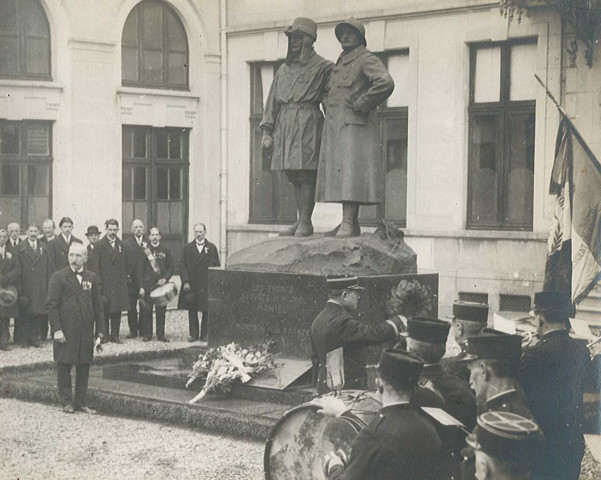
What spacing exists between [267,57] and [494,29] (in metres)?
4.90

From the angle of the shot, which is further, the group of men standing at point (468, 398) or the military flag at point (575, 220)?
the military flag at point (575, 220)

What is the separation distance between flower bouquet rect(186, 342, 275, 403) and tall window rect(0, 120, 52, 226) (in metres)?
9.02

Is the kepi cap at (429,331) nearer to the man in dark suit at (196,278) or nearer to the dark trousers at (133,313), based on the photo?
the man in dark suit at (196,278)

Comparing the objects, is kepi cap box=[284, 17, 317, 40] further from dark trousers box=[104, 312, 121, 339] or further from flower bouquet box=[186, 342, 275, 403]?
dark trousers box=[104, 312, 121, 339]

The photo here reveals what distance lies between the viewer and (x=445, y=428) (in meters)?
4.72

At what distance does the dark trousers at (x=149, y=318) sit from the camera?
14.7m

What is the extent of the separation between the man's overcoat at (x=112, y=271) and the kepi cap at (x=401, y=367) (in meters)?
10.6

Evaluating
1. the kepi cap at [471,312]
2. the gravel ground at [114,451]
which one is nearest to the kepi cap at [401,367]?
the kepi cap at [471,312]

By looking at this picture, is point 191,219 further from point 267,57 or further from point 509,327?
point 509,327

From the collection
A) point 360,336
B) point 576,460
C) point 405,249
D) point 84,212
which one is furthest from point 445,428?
point 84,212

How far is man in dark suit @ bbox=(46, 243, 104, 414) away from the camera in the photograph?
989cm

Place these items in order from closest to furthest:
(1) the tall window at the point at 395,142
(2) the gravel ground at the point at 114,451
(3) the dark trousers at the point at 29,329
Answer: (2) the gravel ground at the point at 114,451
(3) the dark trousers at the point at 29,329
(1) the tall window at the point at 395,142

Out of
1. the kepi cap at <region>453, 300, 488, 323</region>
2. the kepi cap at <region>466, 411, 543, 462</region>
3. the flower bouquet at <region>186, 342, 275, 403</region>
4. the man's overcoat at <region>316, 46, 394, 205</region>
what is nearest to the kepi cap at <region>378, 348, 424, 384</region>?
the kepi cap at <region>466, 411, 543, 462</region>

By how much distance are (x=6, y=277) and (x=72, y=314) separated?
4.58 meters
